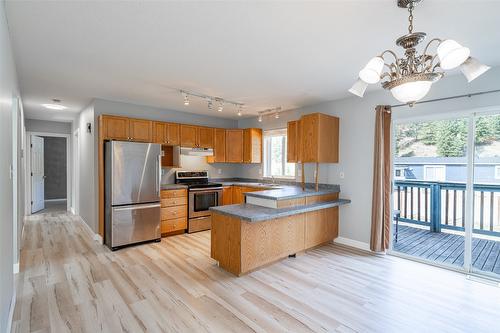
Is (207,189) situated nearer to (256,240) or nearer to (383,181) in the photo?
(256,240)

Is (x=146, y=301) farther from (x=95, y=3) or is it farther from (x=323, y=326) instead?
(x=95, y=3)

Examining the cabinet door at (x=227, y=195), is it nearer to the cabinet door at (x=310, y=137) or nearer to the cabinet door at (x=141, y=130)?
the cabinet door at (x=141, y=130)

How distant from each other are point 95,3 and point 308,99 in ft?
11.2

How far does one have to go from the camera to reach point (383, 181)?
3.73 metres

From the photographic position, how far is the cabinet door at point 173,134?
16.2 ft

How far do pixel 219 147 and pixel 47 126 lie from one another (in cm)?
504

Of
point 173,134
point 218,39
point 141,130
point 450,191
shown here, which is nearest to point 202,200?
point 173,134

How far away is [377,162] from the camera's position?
376 cm

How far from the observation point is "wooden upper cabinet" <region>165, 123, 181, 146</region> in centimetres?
494

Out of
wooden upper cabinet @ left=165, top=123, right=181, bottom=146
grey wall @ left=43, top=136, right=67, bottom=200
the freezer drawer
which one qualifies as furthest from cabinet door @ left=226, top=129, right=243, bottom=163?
grey wall @ left=43, top=136, right=67, bottom=200

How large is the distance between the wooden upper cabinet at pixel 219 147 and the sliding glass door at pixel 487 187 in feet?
14.7

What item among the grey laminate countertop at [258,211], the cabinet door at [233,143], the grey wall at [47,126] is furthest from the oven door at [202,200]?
the grey wall at [47,126]

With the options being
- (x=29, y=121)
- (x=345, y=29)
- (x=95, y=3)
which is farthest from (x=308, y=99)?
(x=29, y=121)

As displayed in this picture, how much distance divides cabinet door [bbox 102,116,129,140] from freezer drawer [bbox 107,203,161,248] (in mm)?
1258
